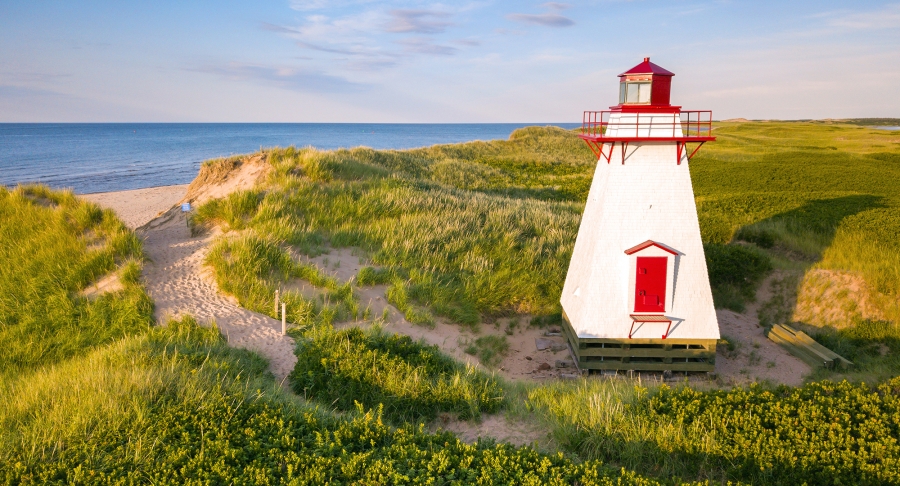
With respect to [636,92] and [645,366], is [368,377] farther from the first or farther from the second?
[636,92]

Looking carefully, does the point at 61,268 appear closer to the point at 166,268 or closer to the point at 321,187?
the point at 166,268

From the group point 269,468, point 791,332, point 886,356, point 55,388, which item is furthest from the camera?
point 791,332

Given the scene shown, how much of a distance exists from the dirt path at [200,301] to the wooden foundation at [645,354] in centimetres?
600

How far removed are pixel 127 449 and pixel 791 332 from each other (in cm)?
1459

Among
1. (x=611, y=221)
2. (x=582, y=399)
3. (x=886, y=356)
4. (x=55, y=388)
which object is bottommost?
(x=886, y=356)

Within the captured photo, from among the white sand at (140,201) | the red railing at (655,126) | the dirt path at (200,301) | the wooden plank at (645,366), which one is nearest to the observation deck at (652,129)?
the red railing at (655,126)

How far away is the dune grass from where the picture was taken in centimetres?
1008

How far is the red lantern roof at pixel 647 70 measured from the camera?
33.3ft

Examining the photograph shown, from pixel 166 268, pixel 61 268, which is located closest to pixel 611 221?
pixel 166 268

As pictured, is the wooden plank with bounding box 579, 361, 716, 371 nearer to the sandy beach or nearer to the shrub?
the shrub

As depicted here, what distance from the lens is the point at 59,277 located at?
11539 millimetres

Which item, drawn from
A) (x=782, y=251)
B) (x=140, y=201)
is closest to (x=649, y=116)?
(x=782, y=251)

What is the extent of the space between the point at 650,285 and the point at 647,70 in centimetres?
426

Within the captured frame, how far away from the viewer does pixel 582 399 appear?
25.4 feet
